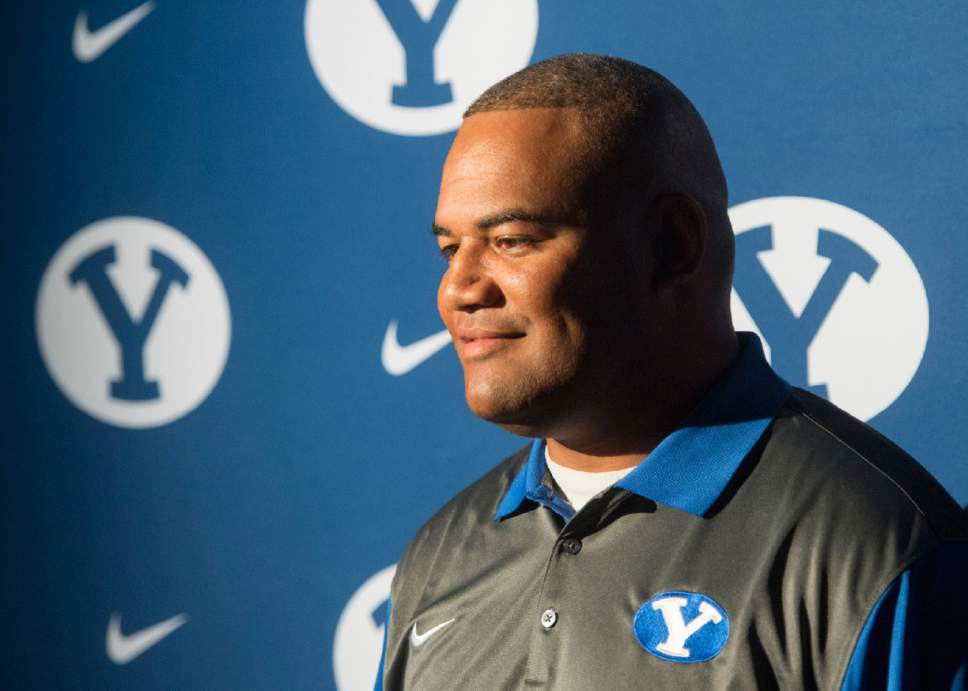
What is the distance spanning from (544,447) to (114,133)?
2.33 ft

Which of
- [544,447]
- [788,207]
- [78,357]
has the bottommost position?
[544,447]

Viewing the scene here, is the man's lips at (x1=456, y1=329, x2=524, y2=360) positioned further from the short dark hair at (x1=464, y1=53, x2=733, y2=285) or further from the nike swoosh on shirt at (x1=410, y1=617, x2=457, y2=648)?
the nike swoosh on shirt at (x1=410, y1=617, x2=457, y2=648)

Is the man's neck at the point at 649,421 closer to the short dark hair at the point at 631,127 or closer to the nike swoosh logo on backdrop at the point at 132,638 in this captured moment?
the short dark hair at the point at 631,127

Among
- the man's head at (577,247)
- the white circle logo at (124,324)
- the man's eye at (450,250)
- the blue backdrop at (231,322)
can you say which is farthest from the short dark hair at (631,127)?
the white circle logo at (124,324)

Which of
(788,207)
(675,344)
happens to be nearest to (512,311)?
(675,344)

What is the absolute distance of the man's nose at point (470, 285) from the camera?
85 centimetres

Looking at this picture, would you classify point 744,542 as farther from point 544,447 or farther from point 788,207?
point 788,207

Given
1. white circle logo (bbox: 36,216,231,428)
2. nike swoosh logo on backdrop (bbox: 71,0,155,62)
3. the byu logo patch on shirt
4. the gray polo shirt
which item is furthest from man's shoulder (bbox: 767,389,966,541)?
nike swoosh logo on backdrop (bbox: 71,0,155,62)

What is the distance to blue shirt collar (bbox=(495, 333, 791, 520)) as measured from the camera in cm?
84

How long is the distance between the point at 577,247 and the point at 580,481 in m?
0.20

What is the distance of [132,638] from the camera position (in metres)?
1.39

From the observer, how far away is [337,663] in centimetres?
134

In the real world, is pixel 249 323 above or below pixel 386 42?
below

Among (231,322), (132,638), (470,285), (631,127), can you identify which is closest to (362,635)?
(132,638)
